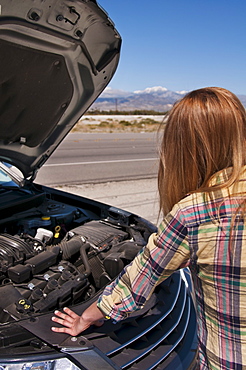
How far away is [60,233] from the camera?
3.27 m

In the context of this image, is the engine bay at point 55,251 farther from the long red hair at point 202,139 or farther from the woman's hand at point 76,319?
the long red hair at point 202,139

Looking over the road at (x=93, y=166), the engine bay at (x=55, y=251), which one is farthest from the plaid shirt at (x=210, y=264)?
the road at (x=93, y=166)

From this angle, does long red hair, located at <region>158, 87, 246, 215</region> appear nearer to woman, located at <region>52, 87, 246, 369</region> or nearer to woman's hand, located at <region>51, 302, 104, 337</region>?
woman, located at <region>52, 87, 246, 369</region>

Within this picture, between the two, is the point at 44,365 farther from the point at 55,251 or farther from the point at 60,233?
the point at 60,233

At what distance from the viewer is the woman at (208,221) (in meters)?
1.33

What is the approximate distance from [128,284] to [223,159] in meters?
0.68

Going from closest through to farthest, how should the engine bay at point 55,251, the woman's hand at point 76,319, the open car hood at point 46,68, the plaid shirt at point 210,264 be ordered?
the plaid shirt at point 210,264 < the woman's hand at point 76,319 < the engine bay at point 55,251 < the open car hood at point 46,68

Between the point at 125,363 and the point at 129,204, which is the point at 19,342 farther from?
the point at 129,204

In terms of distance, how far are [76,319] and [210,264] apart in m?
0.93

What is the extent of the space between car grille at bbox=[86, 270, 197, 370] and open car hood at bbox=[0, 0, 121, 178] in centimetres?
179

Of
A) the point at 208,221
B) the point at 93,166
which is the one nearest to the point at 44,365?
the point at 208,221

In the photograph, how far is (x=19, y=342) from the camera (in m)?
1.82

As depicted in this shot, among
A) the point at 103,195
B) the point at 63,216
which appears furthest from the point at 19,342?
the point at 103,195

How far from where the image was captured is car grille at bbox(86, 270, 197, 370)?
1982 mm
